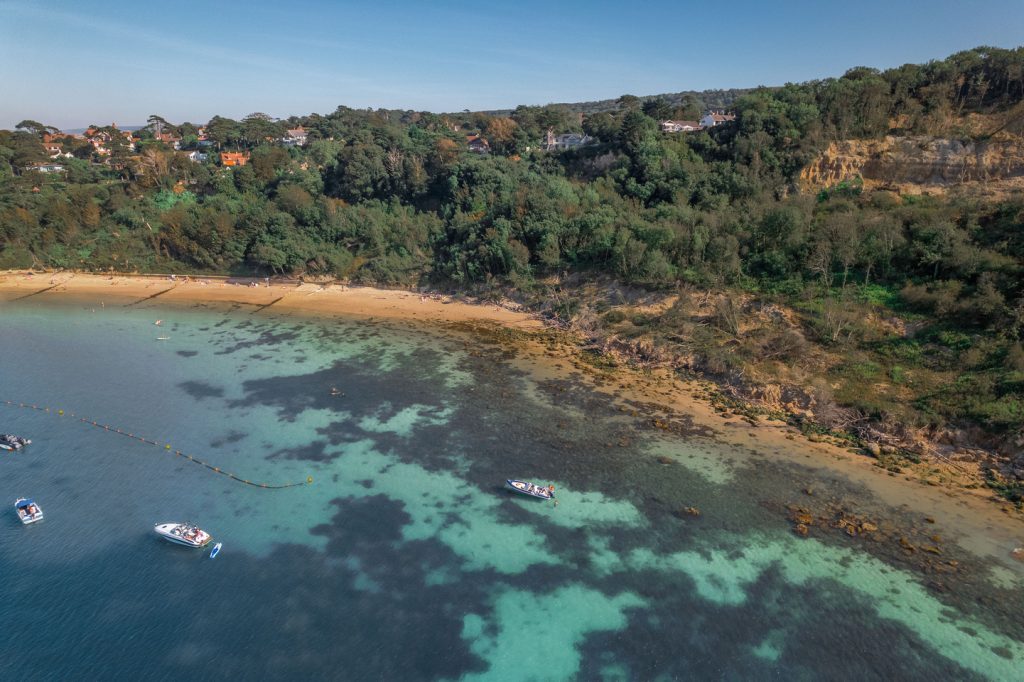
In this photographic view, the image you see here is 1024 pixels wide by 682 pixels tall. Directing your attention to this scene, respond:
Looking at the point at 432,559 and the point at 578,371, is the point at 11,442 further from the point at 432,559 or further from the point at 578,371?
the point at 578,371

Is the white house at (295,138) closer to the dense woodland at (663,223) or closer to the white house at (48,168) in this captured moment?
the dense woodland at (663,223)

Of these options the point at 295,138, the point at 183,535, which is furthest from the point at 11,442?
the point at 295,138

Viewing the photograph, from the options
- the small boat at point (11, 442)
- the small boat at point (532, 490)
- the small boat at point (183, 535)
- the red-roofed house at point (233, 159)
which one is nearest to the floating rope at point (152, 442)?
the small boat at point (11, 442)

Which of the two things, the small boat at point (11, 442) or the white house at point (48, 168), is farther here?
the white house at point (48, 168)

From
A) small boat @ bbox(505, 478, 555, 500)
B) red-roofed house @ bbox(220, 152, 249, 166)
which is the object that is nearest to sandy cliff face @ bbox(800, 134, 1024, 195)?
small boat @ bbox(505, 478, 555, 500)

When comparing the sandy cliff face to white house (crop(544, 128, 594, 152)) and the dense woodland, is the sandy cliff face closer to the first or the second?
the dense woodland

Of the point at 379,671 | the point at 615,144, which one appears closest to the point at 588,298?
the point at 615,144
